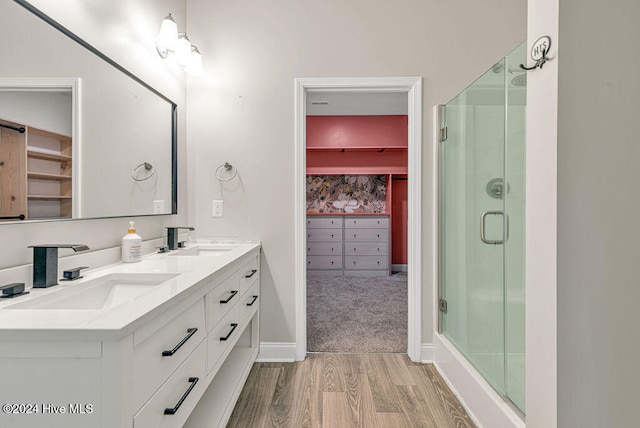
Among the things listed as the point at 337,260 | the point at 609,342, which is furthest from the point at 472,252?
the point at 337,260

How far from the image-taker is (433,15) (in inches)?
86.7

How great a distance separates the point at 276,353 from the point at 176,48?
2.04 meters

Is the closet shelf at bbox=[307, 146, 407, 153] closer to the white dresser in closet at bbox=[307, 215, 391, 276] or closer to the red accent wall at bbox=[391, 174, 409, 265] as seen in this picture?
the red accent wall at bbox=[391, 174, 409, 265]

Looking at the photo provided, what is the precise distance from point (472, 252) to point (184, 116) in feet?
6.74

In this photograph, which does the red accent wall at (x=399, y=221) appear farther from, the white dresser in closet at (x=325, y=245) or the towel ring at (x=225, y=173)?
the towel ring at (x=225, y=173)

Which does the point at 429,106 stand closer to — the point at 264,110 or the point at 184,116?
the point at 264,110

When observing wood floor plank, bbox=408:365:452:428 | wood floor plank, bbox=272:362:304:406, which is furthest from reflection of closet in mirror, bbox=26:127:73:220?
wood floor plank, bbox=408:365:452:428

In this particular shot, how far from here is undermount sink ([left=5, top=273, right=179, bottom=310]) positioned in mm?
1018

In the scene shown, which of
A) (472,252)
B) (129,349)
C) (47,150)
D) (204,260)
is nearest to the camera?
(129,349)

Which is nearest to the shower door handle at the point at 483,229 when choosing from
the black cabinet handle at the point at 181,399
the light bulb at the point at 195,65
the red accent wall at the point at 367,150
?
the black cabinet handle at the point at 181,399

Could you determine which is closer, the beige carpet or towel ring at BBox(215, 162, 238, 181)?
towel ring at BBox(215, 162, 238, 181)

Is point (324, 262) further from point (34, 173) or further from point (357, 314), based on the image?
point (34, 173)

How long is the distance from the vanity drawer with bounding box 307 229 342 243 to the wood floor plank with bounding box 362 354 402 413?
8.84 ft

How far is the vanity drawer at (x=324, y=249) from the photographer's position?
16.2 ft
